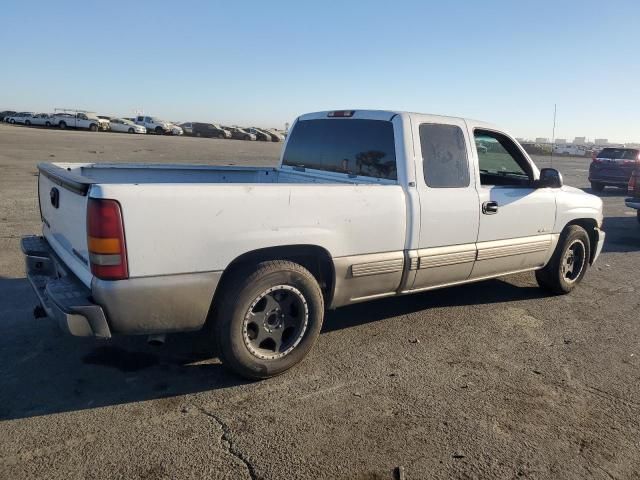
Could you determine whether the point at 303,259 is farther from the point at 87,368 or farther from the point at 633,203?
the point at 633,203

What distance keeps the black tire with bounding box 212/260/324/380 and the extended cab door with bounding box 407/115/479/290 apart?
104 cm

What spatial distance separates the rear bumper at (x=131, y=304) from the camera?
10.3ft

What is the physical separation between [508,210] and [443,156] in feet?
3.12

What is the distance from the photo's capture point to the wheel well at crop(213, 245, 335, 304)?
3.58 m

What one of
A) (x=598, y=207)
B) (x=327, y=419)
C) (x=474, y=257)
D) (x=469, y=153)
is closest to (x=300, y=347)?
(x=327, y=419)

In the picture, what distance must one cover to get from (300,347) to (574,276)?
386 cm

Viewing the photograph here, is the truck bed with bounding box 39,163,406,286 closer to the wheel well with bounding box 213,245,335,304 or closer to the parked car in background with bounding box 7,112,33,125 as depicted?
the wheel well with bounding box 213,245,335,304

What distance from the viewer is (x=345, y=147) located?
16.1 feet

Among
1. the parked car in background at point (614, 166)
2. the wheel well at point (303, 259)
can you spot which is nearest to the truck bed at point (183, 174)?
the wheel well at point (303, 259)

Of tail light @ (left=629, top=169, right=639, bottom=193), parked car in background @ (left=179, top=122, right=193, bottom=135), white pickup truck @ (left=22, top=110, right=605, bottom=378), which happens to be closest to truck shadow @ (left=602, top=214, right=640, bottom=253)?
tail light @ (left=629, top=169, right=639, bottom=193)

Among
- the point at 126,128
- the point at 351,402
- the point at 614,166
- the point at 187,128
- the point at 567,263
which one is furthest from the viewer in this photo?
the point at 187,128

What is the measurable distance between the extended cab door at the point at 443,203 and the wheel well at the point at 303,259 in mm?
753

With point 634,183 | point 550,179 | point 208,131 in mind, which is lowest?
point 634,183

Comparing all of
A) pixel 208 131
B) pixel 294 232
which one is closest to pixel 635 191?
pixel 294 232
